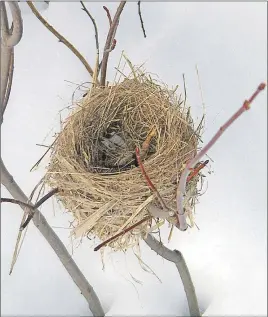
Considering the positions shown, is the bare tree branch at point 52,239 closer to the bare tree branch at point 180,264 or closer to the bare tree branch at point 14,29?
the bare tree branch at point 14,29

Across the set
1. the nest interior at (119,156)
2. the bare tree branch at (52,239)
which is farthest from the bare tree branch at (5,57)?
the nest interior at (119,156)

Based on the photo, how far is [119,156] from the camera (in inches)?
36.0

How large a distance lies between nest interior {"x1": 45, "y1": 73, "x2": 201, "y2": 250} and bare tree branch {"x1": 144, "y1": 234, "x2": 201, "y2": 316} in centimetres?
8

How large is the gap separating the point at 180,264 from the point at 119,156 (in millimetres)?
238

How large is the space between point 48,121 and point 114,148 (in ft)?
1.17

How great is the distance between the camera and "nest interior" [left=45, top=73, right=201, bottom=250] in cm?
73

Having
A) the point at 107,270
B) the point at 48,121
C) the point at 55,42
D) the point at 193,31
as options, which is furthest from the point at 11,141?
the point at 193,31

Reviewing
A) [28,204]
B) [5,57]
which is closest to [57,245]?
[28,204]

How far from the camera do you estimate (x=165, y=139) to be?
2.67ft

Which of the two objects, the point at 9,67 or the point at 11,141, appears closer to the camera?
the point at 9,67

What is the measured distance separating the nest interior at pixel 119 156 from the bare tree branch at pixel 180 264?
0.08m

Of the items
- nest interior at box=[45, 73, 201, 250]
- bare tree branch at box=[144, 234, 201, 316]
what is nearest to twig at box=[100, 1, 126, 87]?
nest interior at box=[45, 73, 201, 250]

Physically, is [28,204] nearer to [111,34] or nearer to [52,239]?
[52,239]

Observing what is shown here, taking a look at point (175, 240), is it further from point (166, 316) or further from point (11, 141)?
point (11, 141)
